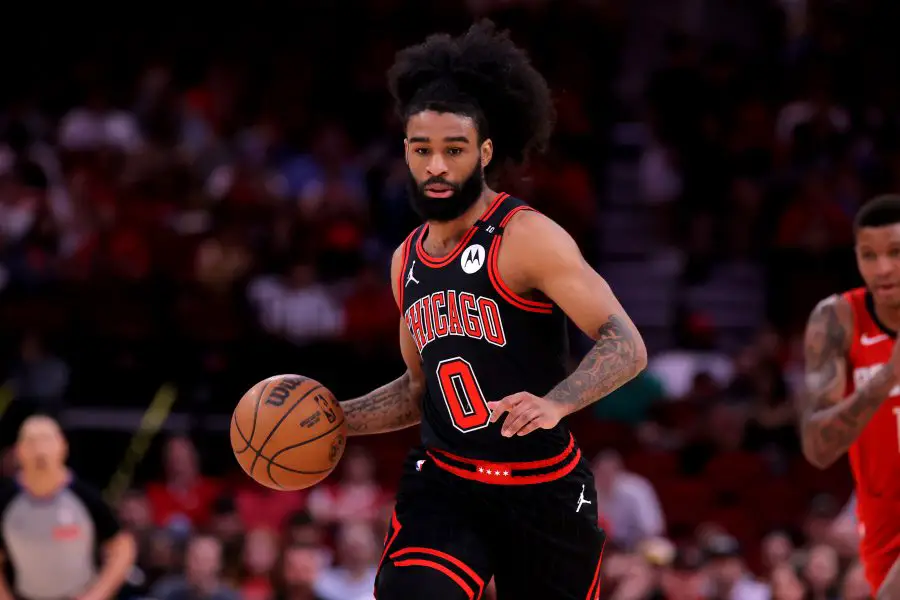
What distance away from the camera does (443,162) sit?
4691 mm

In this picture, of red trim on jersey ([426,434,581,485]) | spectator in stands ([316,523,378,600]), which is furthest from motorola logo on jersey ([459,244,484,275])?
spectator in stands ([316,523,378,600])

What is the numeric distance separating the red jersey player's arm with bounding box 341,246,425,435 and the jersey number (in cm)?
43

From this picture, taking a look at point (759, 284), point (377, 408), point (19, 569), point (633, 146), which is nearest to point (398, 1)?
point (633, 146)

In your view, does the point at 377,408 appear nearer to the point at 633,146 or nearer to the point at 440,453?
the point at 440,453

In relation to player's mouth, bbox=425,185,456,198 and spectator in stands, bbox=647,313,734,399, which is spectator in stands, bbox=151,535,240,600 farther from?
player's mouth, bbox=425,185,456,198

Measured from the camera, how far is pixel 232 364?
423 inches

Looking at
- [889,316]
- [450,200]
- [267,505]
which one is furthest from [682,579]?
[450,200]

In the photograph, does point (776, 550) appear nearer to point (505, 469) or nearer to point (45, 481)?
point (45, 481)

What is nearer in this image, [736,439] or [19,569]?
[19,569]

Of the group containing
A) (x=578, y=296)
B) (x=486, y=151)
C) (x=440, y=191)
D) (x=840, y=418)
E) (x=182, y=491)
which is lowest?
(x=182, y=491)

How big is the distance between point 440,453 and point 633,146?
34.9 ft

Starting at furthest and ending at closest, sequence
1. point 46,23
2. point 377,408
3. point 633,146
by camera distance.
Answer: point 46,23, point 633,146, point 377,408

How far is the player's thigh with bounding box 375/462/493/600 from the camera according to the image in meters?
4.41

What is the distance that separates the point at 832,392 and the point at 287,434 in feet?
6.82
